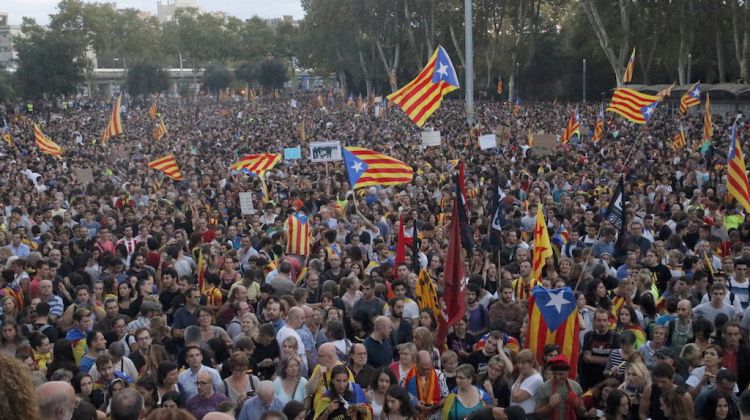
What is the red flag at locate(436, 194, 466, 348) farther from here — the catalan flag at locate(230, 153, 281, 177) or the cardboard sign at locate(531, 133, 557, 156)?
the cardboard sign at locate(531, 133, 557, 156)

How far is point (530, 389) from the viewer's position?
6.34m

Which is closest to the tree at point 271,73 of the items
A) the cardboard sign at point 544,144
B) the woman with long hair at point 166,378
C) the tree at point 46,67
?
the tree at point 46,67

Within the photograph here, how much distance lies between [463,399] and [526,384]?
0.46 metres

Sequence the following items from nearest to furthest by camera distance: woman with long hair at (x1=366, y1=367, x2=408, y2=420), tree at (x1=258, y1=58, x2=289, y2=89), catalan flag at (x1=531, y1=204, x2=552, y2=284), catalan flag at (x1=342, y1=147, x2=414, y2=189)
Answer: woman with long hair at (x1=366, y1=367, x2=408, y2=420)
catalan flag at (x1=531, y1=204, x2=552, y2=284)
catalan flag at (x1=342, y1=147, x2=414, y2=189)
tree at (x1=258, y1=58, x2=289, y2=89)

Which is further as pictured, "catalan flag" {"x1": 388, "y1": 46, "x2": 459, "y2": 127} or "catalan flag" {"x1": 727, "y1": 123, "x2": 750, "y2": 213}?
"catalan flag" {"x1": 388, "y1": 46, "x2": 459, "y2": 127}

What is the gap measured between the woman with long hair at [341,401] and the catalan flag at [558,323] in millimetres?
1733

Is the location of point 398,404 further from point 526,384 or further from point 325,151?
point 325,151

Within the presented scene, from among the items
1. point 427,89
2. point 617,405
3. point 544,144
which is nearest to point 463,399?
point 617,405

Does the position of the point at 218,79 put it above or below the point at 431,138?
above

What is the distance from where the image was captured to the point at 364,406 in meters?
6.05

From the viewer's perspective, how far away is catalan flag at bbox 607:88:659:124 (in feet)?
65.2

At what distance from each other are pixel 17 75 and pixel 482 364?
6956cm

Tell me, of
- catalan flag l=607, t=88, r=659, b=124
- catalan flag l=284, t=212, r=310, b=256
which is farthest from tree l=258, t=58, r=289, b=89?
catalan flag l=284, t=212, r=310, b=256

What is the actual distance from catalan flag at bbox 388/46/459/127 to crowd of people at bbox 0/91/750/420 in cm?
160
